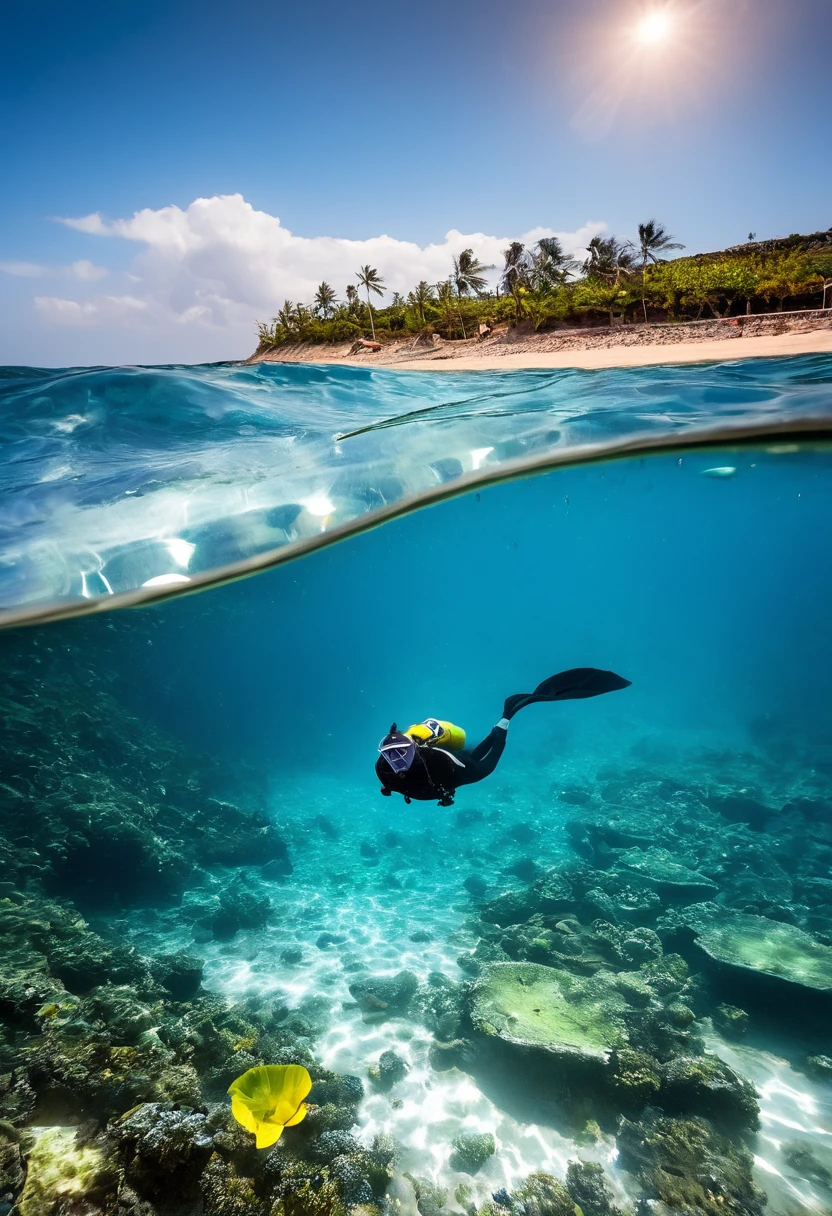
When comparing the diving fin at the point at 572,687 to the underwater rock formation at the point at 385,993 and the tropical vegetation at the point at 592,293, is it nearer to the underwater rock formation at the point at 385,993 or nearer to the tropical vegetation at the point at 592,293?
the underwater rock formation at the point at 385,993

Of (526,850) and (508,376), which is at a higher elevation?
(508,376)

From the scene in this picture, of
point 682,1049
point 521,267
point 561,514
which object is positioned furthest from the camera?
point 521,267

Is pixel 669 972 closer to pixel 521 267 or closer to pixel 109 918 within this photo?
pixel 109 918

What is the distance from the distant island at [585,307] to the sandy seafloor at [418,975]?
1539cm

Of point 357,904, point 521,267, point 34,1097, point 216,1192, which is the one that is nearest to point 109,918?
point 357,904

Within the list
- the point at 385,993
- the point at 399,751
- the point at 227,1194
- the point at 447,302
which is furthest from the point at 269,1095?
the point at 447,302

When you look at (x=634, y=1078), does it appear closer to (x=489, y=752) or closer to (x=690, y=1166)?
(x=690, y=1166)

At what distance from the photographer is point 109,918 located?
10.8 m

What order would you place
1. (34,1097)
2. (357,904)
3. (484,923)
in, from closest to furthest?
1. (34,1097)
2. (484,923)
3. (357,904)

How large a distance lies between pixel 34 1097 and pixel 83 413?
8.59 meters

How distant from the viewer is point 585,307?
55.9ft

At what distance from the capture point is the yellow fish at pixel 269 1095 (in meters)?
3.76

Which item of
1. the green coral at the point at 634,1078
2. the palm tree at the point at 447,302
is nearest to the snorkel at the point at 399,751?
the green coral at the point at 634,1078

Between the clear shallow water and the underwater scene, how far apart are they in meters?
0.06
